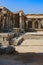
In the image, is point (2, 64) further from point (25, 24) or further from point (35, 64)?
point (25, 24)

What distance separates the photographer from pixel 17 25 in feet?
109

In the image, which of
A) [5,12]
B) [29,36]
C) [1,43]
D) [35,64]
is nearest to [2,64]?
[35,64]

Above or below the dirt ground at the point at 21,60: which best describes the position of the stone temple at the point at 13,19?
above

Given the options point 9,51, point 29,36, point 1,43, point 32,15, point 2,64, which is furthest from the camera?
point 32,15

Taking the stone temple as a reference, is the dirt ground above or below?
below

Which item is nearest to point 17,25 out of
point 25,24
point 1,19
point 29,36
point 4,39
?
point 25,24

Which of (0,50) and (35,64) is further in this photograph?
(0,50)

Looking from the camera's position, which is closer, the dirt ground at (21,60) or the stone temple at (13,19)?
the dirt ground at (21,60)

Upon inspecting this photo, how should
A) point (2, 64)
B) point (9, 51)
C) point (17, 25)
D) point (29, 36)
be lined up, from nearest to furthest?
point (2, 64) → point (9, 51) → point (29, 36) → point (17, 25)

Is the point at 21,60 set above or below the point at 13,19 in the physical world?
below

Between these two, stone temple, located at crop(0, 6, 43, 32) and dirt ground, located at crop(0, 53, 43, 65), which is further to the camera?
stone temple, located at crop(0, 6, 43, 32)

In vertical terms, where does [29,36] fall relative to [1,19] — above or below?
below

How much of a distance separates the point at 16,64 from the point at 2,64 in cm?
56

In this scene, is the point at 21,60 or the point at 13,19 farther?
the point at 13,19
